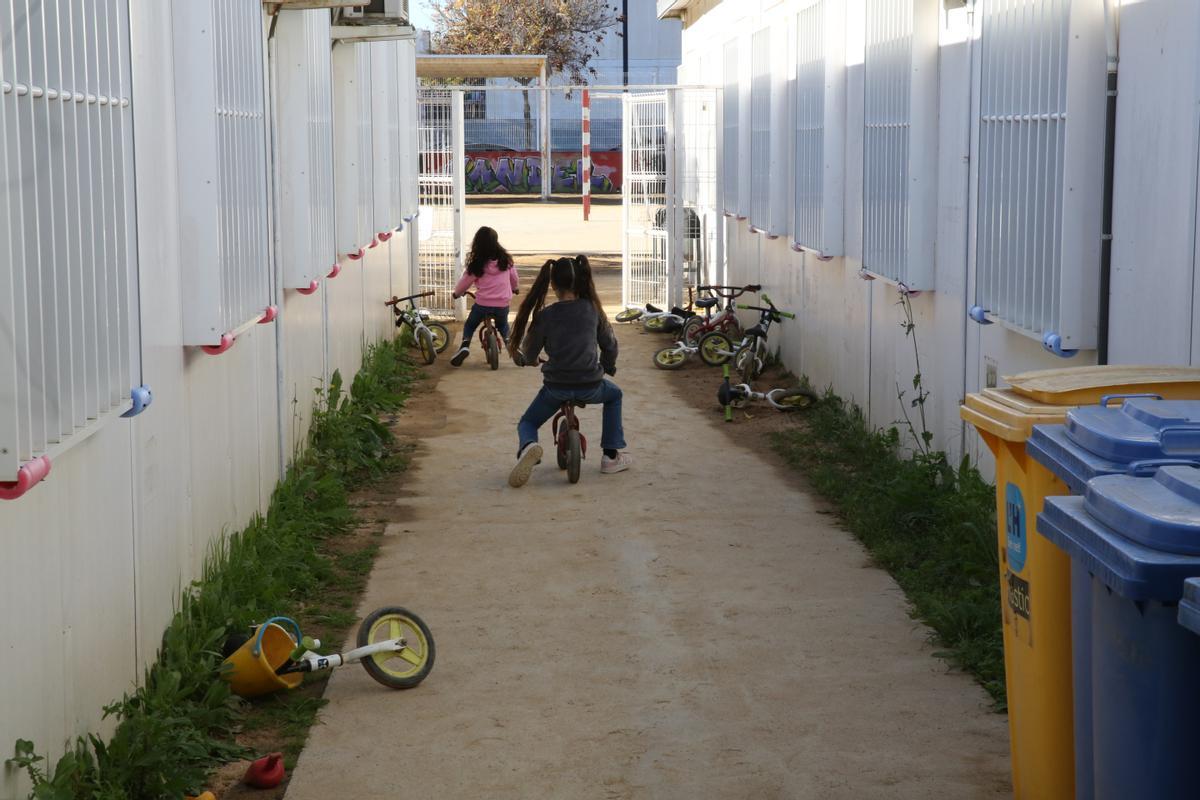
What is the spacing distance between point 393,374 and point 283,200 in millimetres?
5480

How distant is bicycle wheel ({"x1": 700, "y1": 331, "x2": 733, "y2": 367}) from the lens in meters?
15.2

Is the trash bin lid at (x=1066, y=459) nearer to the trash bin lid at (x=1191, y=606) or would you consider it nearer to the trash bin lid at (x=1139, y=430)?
the trash bin lid at (x=1139, y=430)

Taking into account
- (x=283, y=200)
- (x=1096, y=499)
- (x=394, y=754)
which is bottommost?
(x=394, y=754)

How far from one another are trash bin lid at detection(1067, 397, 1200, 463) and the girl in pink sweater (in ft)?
36.5

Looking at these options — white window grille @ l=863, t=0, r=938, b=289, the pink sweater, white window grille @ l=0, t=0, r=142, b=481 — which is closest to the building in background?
the pink sweater

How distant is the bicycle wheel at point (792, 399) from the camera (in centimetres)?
1240

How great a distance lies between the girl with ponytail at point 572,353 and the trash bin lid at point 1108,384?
5.35 metres

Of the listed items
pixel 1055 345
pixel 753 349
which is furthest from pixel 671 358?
pixel 1055 345

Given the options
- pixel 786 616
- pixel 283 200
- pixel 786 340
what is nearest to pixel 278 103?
pixel 283 200

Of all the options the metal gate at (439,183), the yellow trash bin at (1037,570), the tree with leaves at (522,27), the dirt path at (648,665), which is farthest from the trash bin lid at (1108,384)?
the tree with leaves at (522,27)

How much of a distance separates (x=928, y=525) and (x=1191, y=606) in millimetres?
5053

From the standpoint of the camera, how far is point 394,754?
527 cm

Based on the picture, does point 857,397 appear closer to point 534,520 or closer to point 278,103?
point 534,520

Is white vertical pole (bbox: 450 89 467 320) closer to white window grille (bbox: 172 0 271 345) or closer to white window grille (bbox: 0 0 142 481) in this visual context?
Answer: white window grille (bbox: 172 0 271 345)
